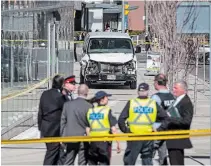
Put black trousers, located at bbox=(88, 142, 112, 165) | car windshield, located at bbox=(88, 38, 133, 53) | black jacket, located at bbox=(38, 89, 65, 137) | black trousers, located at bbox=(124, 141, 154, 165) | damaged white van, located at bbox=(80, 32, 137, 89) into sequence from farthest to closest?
car windshield, located at bbox=(88, 38, 133, 53)
damaged white van, located at bbox=(80, 32, 137, 89)
black jacket, located at bbox=(38, 89, 65, 137)
black trousers, located at bbox=(124, 141, 154, 165)
black trousers, located at bbox=(88, 142, 112, 165)

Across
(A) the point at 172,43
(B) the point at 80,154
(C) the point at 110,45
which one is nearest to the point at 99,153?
(B) the point at 80,154

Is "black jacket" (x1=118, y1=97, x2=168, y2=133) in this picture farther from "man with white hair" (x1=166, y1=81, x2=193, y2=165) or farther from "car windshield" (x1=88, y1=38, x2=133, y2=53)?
"car windshield" (x1=88, y1=38, x2=133, y2=53)

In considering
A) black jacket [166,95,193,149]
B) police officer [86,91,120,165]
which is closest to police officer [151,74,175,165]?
black jacket [166,95,193,149]

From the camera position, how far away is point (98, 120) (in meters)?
9.80

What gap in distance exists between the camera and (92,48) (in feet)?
87.3

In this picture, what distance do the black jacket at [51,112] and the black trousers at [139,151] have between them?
116 centimetres

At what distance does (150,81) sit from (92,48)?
13.1 ft

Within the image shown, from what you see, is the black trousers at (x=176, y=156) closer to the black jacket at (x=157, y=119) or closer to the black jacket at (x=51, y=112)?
the black jacket at (x=157, y=119)

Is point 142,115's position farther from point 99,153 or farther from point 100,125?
point 99,153

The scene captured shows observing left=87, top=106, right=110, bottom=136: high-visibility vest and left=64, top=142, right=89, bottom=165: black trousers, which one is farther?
left=64, top=142, right=89, bottom=165: black trousers

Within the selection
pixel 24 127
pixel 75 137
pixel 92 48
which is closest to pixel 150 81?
pixel 92 48

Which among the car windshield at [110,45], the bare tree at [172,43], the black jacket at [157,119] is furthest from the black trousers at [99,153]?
the car windshield at [110,45]

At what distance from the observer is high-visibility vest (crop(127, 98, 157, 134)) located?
32.5 ft

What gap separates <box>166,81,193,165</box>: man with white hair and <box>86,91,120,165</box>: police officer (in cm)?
89
